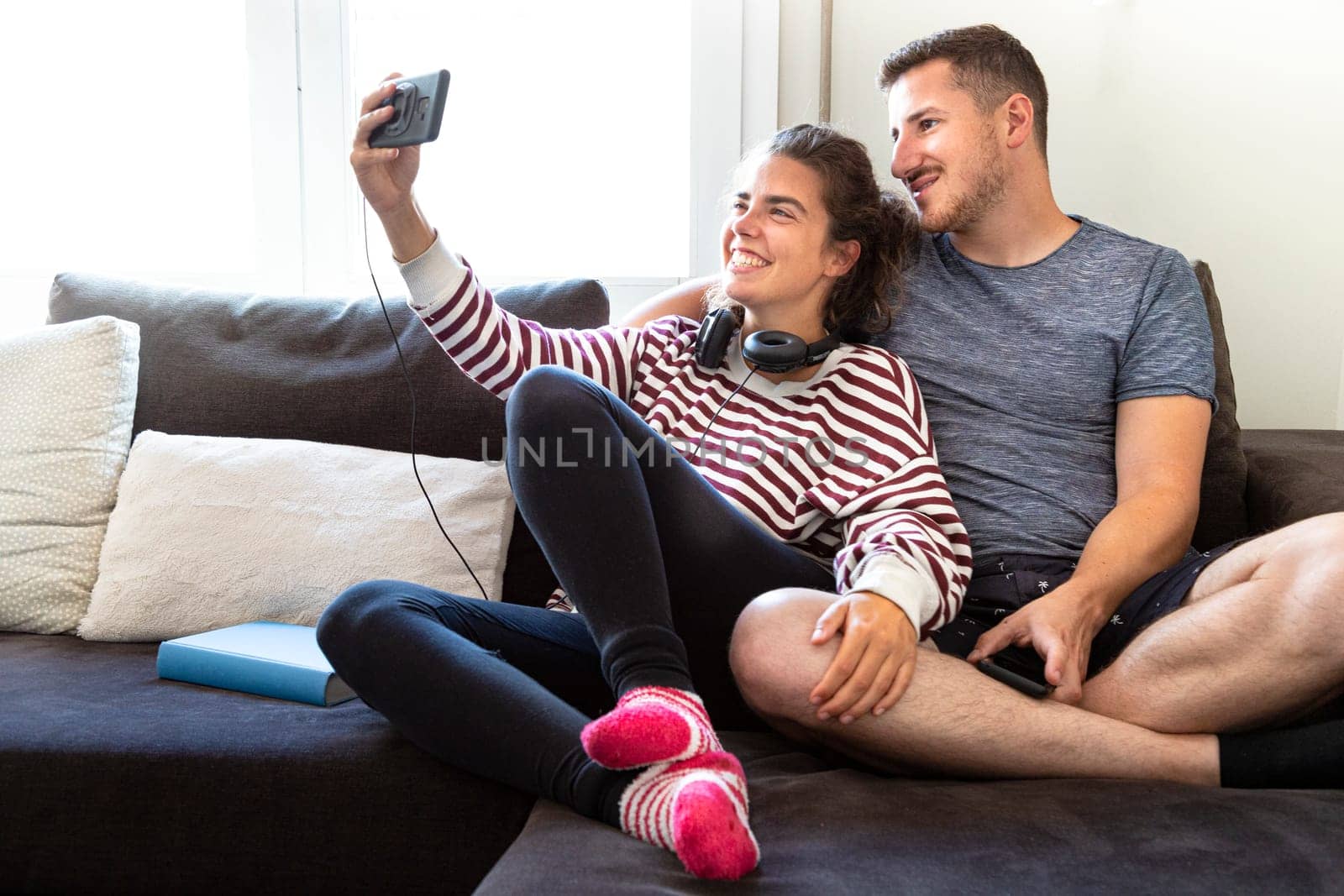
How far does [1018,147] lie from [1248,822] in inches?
40.1

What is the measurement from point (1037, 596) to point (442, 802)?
0.73m

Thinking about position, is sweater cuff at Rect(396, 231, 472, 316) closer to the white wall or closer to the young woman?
the young woman

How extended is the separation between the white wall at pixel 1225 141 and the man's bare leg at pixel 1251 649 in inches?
39.3

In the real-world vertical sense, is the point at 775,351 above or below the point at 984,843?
above

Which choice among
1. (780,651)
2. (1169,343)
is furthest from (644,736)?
(1169,343)

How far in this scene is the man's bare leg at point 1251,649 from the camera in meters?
1.03

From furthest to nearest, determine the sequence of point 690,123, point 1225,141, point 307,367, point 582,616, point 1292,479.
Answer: point 690,123
point 1225,141
point 307,367
point 1292,479
point 582,616

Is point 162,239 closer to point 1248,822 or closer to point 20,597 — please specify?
point 20,597

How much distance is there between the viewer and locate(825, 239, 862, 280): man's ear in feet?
4.92

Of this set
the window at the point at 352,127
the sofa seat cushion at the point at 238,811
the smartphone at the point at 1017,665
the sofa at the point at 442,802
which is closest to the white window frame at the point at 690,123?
the window at the point at 352,127

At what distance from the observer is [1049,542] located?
4.53 feet

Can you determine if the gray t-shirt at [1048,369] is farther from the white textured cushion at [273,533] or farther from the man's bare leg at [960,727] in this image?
the white textured cushion at [273,533]

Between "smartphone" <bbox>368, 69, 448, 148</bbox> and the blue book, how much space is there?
0.58 meters

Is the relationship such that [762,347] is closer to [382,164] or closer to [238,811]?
[382,164]
